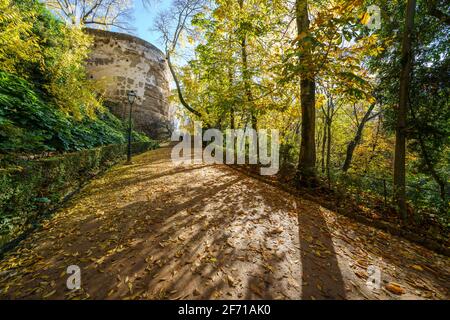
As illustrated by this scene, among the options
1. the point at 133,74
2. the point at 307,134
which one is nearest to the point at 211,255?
the point at 307,134

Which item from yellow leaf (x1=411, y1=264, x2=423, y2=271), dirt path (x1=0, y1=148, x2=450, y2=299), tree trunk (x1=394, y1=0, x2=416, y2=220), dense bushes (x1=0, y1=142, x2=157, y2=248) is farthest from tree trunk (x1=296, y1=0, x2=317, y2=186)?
dense bushes (x1=0, y1=142, x2=157, y2=248)

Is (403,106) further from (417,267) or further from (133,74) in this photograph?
(133,74)

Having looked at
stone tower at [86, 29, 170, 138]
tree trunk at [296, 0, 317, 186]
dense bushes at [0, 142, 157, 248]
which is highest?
stone tower at [86, 29, 170, 138]

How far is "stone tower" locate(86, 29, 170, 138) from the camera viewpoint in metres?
18.2

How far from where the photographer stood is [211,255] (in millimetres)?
2982

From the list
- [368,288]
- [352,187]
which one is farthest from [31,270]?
[352,187]

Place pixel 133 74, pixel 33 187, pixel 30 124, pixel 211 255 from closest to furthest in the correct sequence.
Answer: pixel 211 255
pixel 33 187
pixel 30 124
pixel 133 74

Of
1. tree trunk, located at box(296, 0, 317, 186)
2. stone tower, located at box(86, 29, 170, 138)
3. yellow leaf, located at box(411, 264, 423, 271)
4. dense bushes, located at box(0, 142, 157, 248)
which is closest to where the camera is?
yellow leaf, located at box(411, 264, 423, 271)

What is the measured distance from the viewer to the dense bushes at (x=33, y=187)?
11.1ft

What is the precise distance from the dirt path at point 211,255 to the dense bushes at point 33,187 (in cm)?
35

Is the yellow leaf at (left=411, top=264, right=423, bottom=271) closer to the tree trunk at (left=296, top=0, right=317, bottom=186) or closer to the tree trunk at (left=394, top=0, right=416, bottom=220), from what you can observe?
the tree trunk at (left=394, top=0, right=416, bottom=220)

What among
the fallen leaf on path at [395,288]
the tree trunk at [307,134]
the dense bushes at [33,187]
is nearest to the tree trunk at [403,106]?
the tree trunk at [307,134]

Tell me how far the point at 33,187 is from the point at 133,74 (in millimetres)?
18523

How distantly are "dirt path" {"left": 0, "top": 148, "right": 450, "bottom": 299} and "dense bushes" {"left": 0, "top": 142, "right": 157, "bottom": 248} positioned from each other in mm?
346
